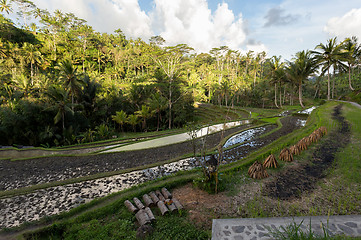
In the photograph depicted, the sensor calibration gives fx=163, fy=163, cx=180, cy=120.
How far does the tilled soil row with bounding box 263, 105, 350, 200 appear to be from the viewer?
4324 mm

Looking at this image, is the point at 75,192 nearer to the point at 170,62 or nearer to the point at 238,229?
the point at 238,229

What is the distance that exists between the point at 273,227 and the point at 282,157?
13.3 ft

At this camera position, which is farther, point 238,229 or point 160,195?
point 160,195

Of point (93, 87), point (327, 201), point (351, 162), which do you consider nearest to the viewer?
point (327, 201)

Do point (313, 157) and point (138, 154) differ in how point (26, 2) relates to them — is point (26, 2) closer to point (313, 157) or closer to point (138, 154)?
point (138, 154)

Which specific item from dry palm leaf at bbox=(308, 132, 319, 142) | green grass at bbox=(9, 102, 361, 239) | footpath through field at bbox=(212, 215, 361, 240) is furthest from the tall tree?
footpath through field at bbox=(212, 215, 361, 240)

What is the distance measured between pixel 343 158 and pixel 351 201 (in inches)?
113

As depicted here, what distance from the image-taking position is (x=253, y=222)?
3.03 metres

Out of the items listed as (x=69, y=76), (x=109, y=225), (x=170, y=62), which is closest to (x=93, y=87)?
(x=69, y=76)

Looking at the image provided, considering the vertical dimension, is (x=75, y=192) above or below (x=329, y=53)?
below

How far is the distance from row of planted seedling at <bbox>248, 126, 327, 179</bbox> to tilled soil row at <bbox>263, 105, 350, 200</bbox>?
1.15ft

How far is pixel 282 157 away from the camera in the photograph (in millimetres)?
6215

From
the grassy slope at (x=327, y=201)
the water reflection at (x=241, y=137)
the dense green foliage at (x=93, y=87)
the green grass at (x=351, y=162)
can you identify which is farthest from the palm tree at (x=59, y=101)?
the green grass at (x=351, y=162)

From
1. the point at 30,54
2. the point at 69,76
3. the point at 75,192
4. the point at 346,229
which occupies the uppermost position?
the point at 30,54
